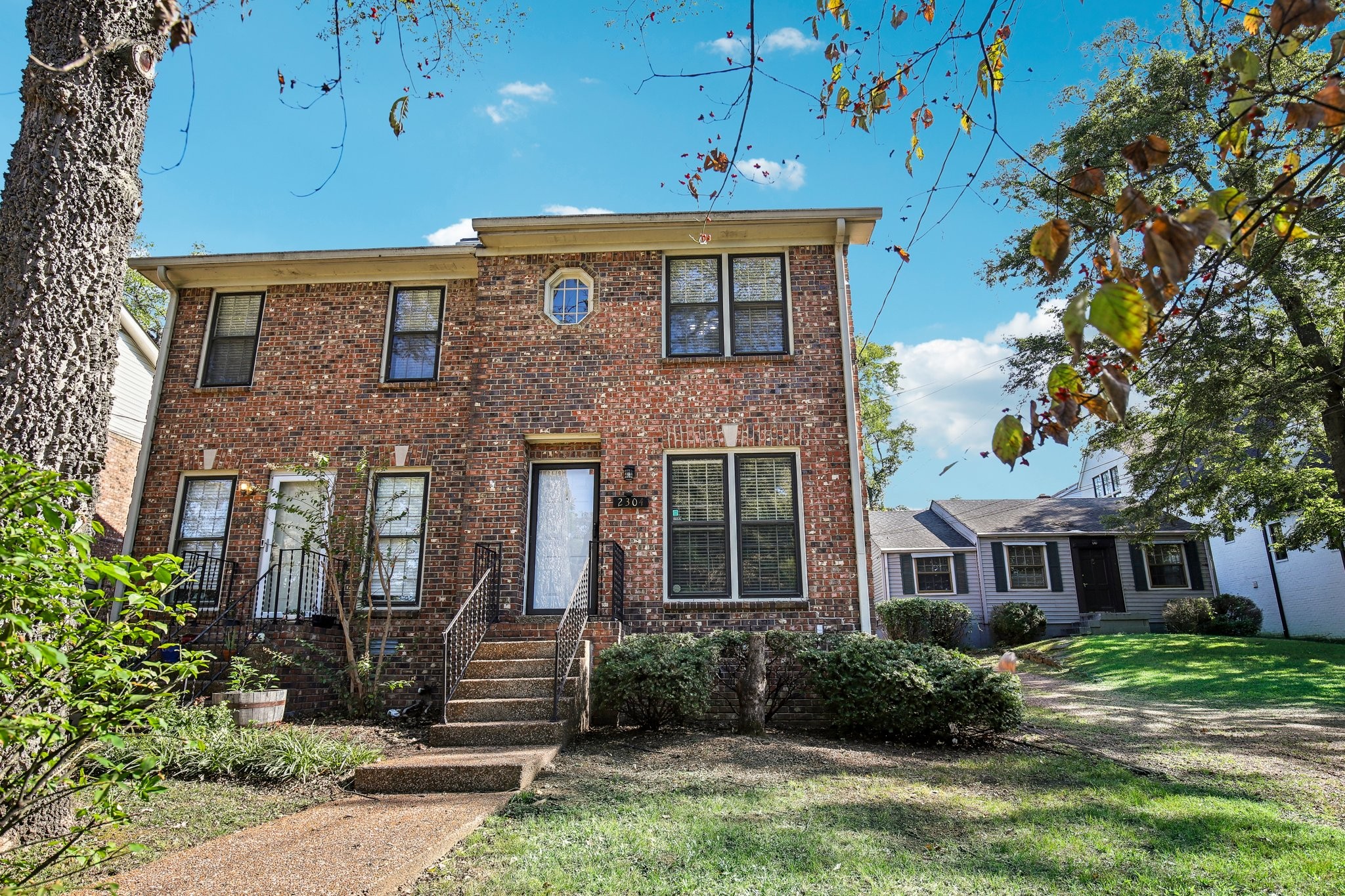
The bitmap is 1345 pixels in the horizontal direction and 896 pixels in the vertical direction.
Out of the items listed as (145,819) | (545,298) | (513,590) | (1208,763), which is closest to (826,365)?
(545,298)

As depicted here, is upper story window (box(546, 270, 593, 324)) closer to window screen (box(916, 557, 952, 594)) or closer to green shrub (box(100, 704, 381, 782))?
green shrub (box(100, 704, 381, 782))

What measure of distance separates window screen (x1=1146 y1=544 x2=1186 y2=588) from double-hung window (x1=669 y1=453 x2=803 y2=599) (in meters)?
17.4

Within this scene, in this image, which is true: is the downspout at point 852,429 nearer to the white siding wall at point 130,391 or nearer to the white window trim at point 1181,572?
the white siding wall at point 130,391

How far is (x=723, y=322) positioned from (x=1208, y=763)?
6477 mm

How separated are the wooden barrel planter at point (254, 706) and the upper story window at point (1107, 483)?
1117 inches

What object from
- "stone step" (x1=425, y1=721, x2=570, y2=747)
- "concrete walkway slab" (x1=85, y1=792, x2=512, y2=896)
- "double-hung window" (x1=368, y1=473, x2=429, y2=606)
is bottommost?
"concrete walkway slab" (x1=85, y1=792, x2=512, y2=896)

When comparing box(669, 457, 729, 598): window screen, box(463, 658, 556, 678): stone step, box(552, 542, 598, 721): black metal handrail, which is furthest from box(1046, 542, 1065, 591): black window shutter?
box(463, 658, 556, 678): stone step

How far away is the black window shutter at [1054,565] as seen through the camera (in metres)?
21.7

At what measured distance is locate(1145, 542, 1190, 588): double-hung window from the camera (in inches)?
859

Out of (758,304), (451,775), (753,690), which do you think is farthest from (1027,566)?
(451,775)

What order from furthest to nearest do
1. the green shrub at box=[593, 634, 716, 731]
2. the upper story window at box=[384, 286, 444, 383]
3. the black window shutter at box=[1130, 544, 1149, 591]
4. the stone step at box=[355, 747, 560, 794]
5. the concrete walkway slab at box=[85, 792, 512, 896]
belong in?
the black window shutter at box=[1130, 544, 1149, 591] < the upper story window at box=[384, 286, 444, 383] < the green shrub at box=[593, 634, 716, 731] < the stone step at box=[355, 747, 560, 794] < the concrete walkway slab at box=[85, 792, 512, 896]

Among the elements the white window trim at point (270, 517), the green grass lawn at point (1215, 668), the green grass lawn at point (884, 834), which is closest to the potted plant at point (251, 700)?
the white window trim at point (270, 517)

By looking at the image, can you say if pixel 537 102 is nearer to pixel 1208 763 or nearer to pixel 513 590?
pixel 513 590

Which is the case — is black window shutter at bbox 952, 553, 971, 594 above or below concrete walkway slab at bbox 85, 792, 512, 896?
above
